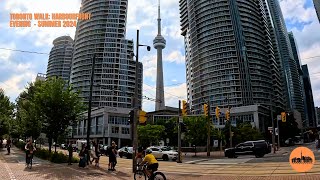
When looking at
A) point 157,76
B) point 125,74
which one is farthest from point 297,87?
point 125,74

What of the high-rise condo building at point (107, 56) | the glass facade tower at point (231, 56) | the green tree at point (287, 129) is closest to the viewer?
the green tree at point (287, 129)

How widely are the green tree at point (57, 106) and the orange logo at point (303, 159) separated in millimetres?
17735

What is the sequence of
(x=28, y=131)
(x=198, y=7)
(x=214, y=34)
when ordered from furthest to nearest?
(x=198, y=7) → (x=214, y=34) → (x=28, y=131)

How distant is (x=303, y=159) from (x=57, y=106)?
751 inches

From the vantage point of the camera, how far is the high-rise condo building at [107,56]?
14100 cm

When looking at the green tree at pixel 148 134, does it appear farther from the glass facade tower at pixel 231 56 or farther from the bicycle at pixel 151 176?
the glass facade tower at pixel 231 56

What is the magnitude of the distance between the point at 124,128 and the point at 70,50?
95.5m

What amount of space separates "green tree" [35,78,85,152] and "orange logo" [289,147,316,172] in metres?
17.7

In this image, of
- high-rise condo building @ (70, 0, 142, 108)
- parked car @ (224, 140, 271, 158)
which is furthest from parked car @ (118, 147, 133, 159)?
high-rise condo building @ (70, 0, 142, 108)

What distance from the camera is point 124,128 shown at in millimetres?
102312

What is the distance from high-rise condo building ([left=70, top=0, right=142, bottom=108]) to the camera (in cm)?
14100

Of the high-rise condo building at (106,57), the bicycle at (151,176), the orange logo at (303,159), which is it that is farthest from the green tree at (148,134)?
the high-rise condo building at (106,57)

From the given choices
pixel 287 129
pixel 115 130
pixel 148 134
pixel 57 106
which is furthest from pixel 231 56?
pixel 57 106

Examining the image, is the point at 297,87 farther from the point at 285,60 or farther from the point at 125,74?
the point at 125,74
